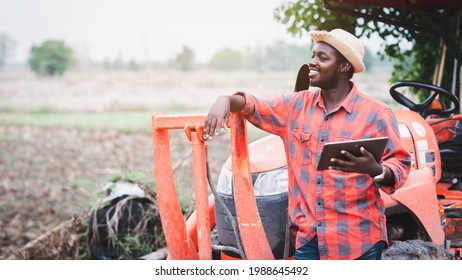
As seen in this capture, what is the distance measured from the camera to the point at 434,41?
514cm

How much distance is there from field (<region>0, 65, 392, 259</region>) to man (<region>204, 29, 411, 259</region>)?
9.81ft

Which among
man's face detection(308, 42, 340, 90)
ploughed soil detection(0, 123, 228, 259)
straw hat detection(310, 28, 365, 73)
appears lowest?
ploughed soil detection(0, 123, 228, 259)

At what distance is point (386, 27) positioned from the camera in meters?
5.22

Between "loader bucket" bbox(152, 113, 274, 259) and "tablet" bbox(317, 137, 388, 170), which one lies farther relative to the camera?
"loader bucket" bbox(152, 113, 274, 259)

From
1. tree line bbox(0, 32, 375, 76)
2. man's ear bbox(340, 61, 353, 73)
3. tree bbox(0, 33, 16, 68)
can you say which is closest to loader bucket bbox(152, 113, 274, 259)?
man's ear bbox(340, 61, 353, 73)

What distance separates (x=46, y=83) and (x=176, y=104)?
3503 mm

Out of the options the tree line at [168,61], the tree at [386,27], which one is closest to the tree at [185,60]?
the tree line at [168,61]

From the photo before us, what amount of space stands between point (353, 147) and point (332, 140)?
261mm

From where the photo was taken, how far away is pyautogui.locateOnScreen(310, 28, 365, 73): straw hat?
2.53 m

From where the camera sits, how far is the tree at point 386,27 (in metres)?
5.00

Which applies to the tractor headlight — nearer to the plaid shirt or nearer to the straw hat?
the plaid shirt

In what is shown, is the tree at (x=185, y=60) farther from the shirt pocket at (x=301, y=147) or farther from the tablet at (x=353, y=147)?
the tablet at (x=353, y=147)
